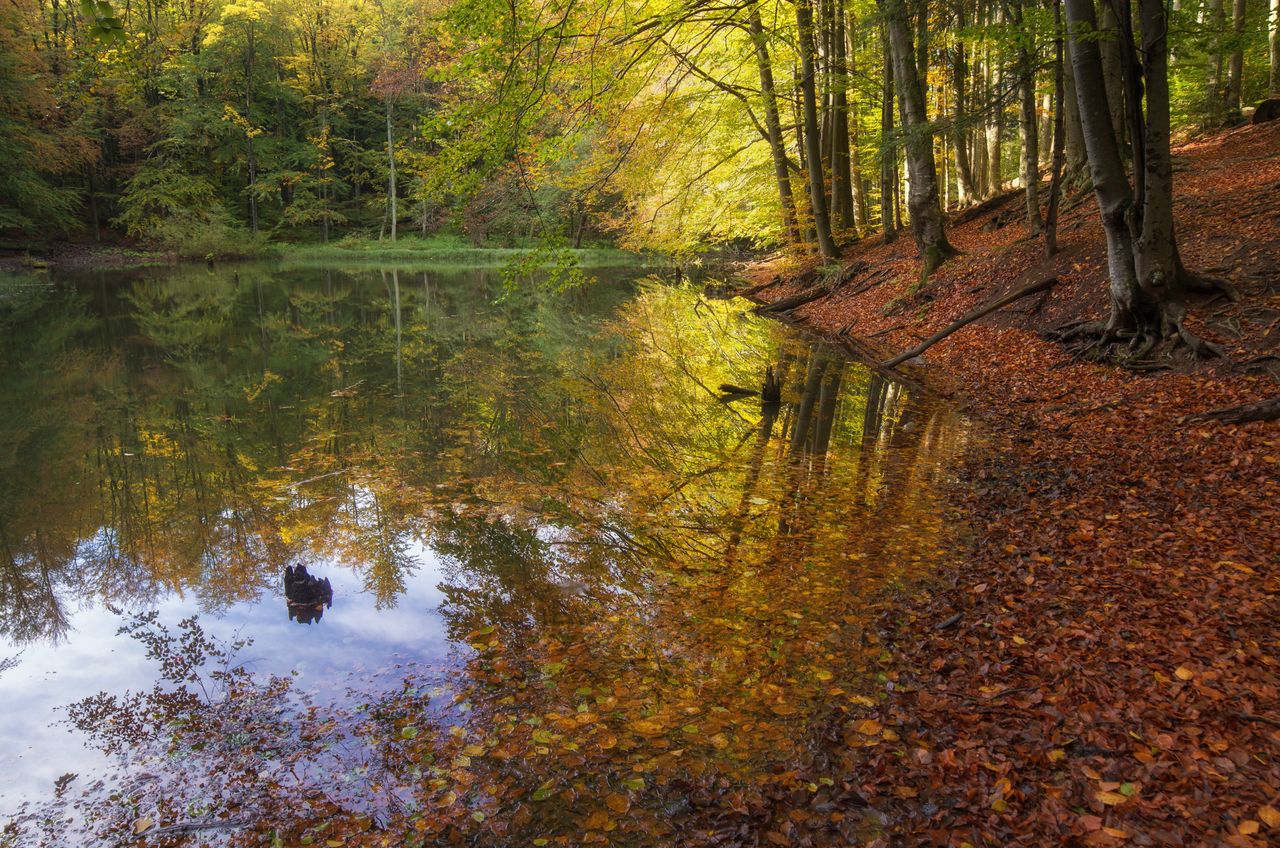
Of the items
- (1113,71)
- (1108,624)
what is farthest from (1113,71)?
(1108,624)

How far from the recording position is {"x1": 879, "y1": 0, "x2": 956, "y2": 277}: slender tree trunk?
563 inches

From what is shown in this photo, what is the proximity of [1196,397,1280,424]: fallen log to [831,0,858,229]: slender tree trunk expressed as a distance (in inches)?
634

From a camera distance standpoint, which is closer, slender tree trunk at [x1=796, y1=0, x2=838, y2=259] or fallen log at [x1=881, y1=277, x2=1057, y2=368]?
fallen log at [x1=881, y1=277, x2=1057, y2=368]

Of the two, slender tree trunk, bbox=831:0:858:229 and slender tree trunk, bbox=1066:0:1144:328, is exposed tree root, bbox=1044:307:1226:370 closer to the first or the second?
slender tree trunk, bbox=1066:0:1144:328

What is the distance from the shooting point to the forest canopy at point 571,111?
30.9 feet

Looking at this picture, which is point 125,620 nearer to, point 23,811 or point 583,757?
point 23,811

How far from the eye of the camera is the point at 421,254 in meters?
49.7

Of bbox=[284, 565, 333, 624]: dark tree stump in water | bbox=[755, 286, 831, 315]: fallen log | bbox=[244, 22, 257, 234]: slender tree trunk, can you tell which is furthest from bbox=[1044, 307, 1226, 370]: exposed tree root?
bbox=[244, 22, 257, 234]: slender tree trunk

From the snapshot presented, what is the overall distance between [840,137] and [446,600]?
22.2m

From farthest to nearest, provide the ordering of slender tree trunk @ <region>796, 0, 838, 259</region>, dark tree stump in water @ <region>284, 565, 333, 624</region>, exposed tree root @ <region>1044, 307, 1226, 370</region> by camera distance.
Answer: slender tree trunk @ <region>796, 0, 838, 259</region>, exposed tree root @ <region>1044, 307, 1226, 370</region>, dark tree stump in water @ <region>284, 565, 333, 624</region>

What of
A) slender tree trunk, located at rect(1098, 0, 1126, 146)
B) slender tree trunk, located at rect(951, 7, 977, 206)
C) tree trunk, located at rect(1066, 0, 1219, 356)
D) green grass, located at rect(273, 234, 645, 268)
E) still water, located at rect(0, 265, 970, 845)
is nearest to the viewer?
still water, located at rect(0, 265, 970, 845)

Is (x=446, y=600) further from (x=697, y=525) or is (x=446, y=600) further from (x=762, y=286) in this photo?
(x=762, y=286)

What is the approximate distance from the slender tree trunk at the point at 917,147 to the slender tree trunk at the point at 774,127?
4487 mm

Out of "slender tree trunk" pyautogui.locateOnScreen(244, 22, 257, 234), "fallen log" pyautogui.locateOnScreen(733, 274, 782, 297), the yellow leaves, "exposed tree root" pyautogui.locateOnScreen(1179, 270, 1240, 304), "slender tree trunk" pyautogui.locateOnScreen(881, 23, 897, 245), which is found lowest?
the yellow leaves
